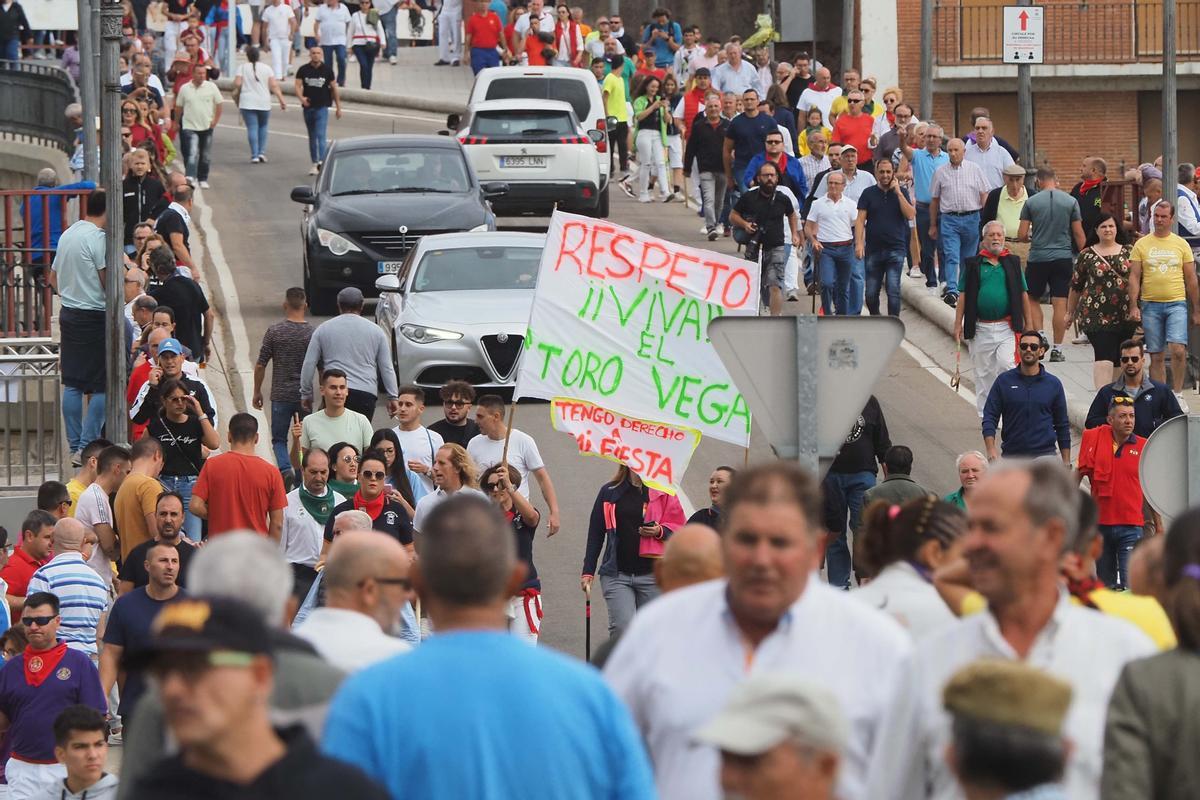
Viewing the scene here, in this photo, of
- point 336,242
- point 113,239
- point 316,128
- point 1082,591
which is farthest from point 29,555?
point 316,128

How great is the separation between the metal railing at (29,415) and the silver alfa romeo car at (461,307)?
2.98m

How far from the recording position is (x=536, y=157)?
28.1 m

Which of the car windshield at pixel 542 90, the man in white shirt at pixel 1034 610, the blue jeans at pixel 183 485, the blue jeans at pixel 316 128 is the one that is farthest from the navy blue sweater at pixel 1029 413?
the blue jeans at pixel 316 128

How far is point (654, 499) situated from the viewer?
12812 millimetres

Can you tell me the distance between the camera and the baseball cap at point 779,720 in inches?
163

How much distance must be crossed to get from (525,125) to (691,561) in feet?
73.5

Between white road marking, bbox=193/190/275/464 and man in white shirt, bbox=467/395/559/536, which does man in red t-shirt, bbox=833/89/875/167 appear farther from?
man in white shirt, bbox=467/395/559/536

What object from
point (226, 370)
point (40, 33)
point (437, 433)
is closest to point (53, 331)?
point (226, 370)

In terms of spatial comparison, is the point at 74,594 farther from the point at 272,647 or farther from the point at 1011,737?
the point at 1011,737

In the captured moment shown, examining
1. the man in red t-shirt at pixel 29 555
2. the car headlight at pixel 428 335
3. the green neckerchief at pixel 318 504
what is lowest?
the man in red t-shirt at pixel 29 555

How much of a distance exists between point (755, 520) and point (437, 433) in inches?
396

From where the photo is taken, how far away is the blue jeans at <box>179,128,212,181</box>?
105ft

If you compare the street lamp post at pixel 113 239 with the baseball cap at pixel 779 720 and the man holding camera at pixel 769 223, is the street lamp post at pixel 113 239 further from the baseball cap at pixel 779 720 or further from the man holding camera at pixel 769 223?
the baseball cap at pixel 779 720

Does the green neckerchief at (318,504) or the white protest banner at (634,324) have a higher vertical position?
the white protest banner at (634,324)
